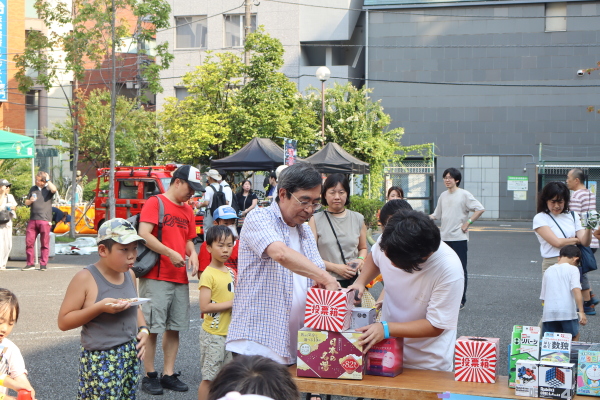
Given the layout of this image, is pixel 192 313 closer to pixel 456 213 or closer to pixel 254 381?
pixel 456 213

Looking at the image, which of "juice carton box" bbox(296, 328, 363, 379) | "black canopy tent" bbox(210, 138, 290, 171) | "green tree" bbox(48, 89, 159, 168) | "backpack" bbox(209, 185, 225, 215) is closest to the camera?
"juice carton box" bbox(296, 328, 363, 379)

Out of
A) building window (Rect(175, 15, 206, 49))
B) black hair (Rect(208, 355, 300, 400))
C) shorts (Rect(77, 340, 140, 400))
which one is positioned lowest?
shorts (Rect(77, 340, 140, 400))

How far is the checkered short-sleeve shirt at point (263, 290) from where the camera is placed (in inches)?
139

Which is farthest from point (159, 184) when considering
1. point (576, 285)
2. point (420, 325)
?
point (420, 325)

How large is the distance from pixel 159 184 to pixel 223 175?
274cm

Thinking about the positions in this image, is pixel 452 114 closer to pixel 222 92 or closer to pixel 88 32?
pixel 222 92

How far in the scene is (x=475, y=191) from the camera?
34.7 meters

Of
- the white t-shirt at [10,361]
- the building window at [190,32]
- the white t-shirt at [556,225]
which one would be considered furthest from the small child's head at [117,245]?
the building window at [190,32]

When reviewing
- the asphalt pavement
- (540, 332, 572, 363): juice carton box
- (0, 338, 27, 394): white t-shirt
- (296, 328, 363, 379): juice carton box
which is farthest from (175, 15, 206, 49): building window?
(540, 332, 572, 363): juice carton box

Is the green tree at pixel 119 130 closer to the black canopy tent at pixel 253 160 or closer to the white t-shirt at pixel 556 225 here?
the black canopy tent at pixel 253 160

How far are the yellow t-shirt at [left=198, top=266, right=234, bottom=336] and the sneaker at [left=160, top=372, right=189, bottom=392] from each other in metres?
0.91

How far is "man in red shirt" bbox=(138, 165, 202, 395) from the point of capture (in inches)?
228

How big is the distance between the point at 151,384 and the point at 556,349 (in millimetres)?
3665

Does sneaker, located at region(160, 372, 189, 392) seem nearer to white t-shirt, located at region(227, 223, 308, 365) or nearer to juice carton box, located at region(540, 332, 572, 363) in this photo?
white t-shirt, located at region(227, 223, 308, 365)
